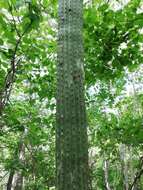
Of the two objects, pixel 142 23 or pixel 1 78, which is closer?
pixel 142 23

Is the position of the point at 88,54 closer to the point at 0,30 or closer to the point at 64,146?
the point at 0,30

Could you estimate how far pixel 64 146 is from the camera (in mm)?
2055

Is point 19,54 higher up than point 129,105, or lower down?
lower down

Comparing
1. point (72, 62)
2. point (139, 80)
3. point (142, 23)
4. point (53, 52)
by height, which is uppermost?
point (139, 80)

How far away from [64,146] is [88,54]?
2270mm

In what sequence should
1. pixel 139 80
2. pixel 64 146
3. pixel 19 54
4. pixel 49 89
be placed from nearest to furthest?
pixel 64 146 < pixel 19 54 < pixel 49 89 < pixel 139 80

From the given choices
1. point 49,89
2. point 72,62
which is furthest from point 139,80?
point 72,62

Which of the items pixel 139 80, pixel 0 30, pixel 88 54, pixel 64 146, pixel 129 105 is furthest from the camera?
pixel 139 80

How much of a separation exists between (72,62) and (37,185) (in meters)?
8.92

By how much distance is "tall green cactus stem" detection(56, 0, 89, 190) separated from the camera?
1.97 meters

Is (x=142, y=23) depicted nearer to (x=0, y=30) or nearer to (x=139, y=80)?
(x=0, y=30)

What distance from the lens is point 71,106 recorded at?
85.5 inches

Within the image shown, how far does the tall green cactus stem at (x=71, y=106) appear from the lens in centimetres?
197

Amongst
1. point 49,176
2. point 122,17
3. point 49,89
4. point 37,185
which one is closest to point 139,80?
point 49,176
